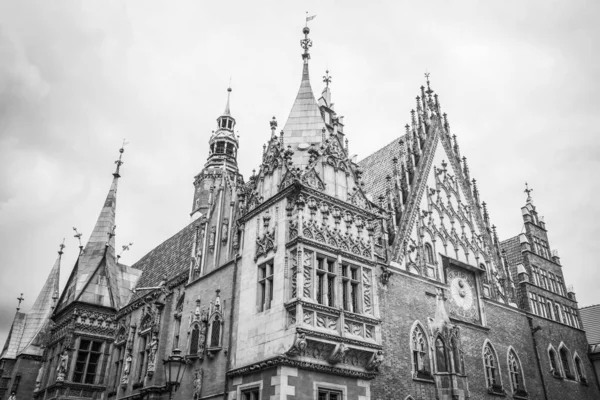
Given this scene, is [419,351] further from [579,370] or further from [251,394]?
[579,370]

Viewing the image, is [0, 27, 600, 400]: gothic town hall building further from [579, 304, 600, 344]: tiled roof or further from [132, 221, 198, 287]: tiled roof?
[579, 304, 600, 344]: tiled roof

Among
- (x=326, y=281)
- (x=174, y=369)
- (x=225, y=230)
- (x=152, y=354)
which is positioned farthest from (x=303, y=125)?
(x=152, y=354)

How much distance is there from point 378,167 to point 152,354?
13691 millimetres

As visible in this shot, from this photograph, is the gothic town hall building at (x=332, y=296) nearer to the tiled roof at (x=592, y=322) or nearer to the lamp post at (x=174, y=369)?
the lamp post at (x=174, y=369)

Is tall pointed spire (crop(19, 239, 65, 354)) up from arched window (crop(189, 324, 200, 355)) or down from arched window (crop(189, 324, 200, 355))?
up

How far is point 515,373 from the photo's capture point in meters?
23.0

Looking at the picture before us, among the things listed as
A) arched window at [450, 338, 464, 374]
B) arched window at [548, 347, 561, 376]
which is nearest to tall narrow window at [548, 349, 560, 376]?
arched window at [548, 347, 561, 376]

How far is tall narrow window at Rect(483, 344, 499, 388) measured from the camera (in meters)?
21.6

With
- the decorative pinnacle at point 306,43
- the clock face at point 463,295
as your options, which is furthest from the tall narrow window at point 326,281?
the decorative pinnacle at point 306,43

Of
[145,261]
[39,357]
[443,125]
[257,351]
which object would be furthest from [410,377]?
[39,357]

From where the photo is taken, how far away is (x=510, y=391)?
22.0 meters

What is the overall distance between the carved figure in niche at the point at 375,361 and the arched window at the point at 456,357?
409cm

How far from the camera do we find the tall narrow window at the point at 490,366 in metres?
21.6

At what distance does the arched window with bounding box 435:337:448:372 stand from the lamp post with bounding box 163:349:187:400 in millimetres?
9336
